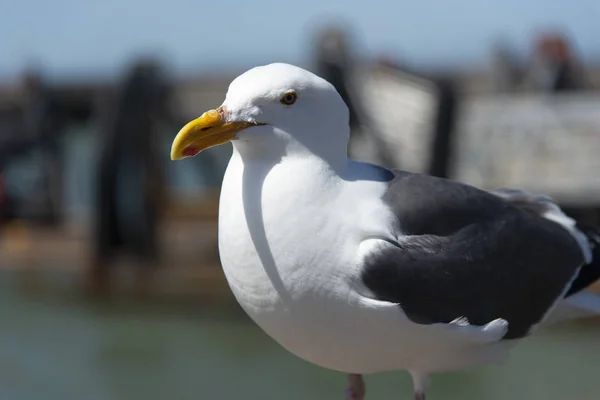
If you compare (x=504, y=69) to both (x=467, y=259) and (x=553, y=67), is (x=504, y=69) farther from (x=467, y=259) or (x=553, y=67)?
(x=467, y=259)

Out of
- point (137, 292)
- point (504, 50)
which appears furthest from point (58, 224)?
point (504, 50)

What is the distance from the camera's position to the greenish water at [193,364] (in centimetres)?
815

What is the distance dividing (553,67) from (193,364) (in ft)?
27.7

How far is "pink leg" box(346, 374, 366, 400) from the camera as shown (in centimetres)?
298

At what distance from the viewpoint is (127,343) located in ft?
32.6

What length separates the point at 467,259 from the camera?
2.72m

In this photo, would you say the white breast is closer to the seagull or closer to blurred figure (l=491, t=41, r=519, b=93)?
the seagull

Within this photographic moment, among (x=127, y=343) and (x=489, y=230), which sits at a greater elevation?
(x=489, y=230)

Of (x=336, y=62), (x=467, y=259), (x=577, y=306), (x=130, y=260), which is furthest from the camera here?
(x=130, y=260)

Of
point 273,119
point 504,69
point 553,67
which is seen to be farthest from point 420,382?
point 504,69

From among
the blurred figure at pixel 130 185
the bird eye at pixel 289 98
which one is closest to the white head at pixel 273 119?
the bird eye at pixel 289 98

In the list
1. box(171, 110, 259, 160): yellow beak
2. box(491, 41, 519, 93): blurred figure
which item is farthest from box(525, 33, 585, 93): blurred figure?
box(171, 110, 259, 160): yellow beak

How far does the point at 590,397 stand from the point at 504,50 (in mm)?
12994

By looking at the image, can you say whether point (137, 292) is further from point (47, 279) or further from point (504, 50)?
point (504, 50)
